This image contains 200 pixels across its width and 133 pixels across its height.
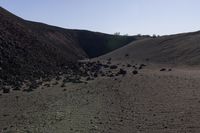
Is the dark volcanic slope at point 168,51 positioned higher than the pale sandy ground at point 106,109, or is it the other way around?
the dark volcanic slope at point 168,51

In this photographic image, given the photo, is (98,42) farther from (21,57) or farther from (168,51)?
(21,57)

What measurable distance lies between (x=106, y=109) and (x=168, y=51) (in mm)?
49681

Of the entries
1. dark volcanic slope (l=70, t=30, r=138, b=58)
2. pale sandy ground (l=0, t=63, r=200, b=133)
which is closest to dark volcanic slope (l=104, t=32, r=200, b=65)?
dark volcanic slope (l=70, t=30, r=138, b=58)

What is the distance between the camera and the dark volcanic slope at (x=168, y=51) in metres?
56.9

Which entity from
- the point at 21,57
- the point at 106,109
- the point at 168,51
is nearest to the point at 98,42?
the point at 168,51

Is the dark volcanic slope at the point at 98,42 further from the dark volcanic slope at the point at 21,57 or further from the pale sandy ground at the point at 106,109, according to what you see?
the pale sandy ground at the point at 106,109

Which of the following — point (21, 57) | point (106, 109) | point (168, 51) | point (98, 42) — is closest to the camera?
point (106, 109)

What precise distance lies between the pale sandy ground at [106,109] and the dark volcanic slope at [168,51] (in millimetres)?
25560

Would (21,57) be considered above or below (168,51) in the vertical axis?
below

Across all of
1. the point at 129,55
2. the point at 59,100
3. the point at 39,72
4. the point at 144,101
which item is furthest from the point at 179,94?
the point at 129,55

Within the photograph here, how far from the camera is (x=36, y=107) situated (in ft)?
70.0

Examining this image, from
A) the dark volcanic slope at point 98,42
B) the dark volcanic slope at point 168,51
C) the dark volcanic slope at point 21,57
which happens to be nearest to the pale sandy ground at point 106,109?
the dark volcanic slope at point 21,57

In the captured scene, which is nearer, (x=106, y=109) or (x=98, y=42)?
(x=106, y=109)

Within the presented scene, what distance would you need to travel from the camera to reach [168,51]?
68.6 m
